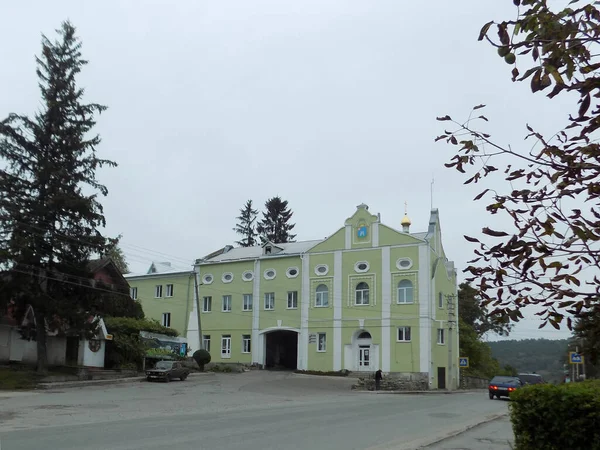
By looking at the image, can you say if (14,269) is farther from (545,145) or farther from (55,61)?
(545,145)

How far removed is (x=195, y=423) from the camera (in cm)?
1659

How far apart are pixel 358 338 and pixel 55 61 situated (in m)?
30.8

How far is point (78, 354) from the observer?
40.9 meters

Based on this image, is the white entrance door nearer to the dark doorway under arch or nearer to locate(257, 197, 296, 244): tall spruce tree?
the dark doorway under arch

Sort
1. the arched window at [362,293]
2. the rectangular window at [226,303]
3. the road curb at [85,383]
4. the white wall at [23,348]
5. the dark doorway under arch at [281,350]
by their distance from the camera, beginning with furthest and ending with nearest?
the rectangular window at [226,303], the dark doorway under arch at [281,350], the arched window at [362,293], the white wall at [23,348], the road curb at [85,383]

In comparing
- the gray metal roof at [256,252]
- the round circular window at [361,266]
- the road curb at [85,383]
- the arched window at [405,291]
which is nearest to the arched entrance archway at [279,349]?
the gray metal roof at [256,252]

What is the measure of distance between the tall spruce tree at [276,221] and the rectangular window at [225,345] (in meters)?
33.8

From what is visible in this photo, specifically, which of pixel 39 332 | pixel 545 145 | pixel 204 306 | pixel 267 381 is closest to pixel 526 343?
pixel 204 306

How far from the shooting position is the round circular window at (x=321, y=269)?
53.7m

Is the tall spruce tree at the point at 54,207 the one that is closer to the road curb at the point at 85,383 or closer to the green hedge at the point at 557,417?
the road curb at the point at 85,383

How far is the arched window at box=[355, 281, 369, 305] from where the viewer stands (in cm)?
5159

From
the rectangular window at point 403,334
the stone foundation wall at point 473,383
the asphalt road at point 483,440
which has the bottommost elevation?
the stone foundation wall at point 473,383

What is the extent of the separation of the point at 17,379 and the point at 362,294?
92.3ft

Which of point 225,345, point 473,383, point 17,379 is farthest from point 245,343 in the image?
point 17,379
